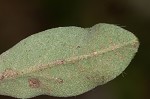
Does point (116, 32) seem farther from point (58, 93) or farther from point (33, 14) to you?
point (33, 14)

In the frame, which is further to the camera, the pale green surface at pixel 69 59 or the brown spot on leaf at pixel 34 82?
the brown spot on leaf at pixel 34 82

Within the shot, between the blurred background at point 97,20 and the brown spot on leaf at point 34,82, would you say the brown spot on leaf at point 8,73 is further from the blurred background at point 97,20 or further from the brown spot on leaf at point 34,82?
the blurred background at point 97,20

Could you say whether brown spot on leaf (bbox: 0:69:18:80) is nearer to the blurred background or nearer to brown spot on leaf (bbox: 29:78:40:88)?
brown spot on leaf (bbox: 29:78:40:88)

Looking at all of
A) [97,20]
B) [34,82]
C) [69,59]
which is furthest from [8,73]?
[97,20]

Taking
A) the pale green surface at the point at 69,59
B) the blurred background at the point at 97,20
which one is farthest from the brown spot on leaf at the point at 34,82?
the blurred background at the point at 97,20


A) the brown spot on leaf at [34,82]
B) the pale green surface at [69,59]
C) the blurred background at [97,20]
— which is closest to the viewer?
the pale green surface at [69,59]

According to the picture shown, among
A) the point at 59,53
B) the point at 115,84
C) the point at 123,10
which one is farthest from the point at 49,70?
the point at 123,10
